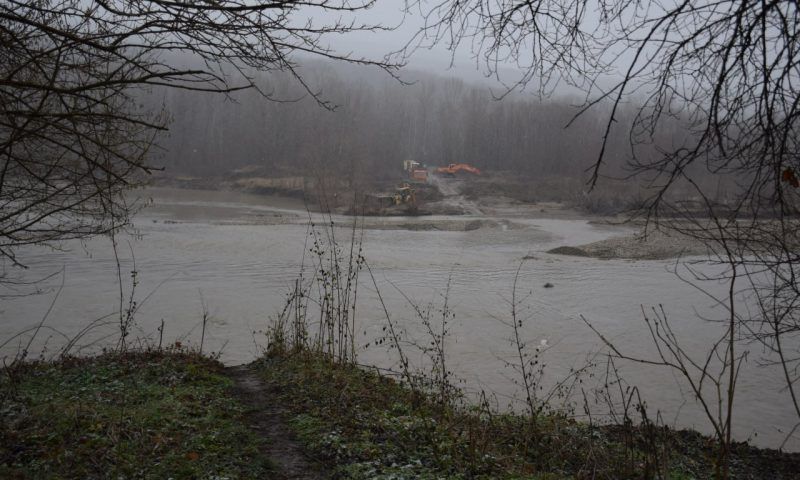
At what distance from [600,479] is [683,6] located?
331 centimetres

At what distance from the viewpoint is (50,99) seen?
18.4 feet

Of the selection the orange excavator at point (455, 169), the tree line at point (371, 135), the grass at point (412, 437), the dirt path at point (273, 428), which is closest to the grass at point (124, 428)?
the dirt path at point (273, 428)

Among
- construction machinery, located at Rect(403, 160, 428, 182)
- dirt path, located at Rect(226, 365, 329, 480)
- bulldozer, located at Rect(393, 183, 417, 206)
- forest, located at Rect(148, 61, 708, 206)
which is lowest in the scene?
dirt path, located at Rect(226, 365, 329, 480)

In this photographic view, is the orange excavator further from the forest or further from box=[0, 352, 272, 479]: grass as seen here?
box=[0, 352, 272, 479]: grass

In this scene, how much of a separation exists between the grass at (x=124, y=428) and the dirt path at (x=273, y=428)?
124mm

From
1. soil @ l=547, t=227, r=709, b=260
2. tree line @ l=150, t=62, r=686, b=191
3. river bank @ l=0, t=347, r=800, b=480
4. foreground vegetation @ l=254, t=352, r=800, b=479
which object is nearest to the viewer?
river bank @ l=0, t=347, r=800, b=480

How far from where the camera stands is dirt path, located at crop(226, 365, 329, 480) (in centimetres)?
397

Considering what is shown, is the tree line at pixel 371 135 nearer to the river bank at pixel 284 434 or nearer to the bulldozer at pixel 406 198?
the bulldozer at pixel 406 198

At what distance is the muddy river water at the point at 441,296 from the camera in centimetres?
998

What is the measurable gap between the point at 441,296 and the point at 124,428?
10.9 meters

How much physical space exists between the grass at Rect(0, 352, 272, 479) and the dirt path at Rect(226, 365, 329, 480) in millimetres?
124

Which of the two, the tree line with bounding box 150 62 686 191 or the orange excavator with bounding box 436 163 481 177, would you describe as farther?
the orange excavator with bounding box 436 163 481 177

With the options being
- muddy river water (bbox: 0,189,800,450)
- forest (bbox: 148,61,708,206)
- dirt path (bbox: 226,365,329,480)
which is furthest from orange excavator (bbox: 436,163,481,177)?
dirt path (bbox: 226,365,329,480)

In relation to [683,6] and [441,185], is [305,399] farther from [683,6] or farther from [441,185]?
[441,185]
